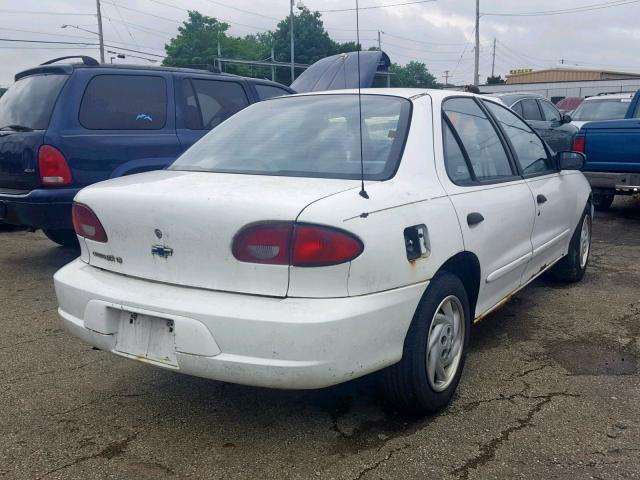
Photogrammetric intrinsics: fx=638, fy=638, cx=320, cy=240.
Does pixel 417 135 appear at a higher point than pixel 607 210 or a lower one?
higher

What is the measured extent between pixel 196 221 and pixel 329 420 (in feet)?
3.77

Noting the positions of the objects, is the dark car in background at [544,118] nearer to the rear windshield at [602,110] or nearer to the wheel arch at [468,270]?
the rear windshield at [602,110]

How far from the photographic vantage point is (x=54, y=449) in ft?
9.05

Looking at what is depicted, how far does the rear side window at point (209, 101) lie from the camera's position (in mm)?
6387

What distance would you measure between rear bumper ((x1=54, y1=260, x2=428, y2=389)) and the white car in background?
10.8 meters

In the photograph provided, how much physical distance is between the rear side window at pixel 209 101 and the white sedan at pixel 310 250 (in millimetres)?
2778

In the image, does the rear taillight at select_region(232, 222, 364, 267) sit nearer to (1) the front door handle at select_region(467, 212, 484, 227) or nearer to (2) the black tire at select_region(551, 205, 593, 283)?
(1) the front door handle at select_region(467, 212, 484, 227)

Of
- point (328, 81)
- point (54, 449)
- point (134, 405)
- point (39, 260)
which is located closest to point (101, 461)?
point (54, 449)

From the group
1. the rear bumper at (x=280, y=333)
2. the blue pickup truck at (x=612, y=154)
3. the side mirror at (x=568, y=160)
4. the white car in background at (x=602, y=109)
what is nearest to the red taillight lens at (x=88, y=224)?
the rear bumper at (x=280, y=333)

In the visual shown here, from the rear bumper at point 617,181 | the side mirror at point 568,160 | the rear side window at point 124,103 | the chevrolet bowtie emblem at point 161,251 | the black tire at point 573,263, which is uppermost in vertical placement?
the rear side window at point 124,103

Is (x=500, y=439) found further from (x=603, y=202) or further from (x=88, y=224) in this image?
(x=603, y=202)

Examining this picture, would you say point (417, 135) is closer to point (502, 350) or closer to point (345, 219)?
point (345, 219)

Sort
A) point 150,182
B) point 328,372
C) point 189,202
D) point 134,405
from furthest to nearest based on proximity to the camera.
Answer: point 134,405 < point 150,182 < point 189,202 < point 328,372

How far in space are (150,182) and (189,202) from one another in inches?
17.9
